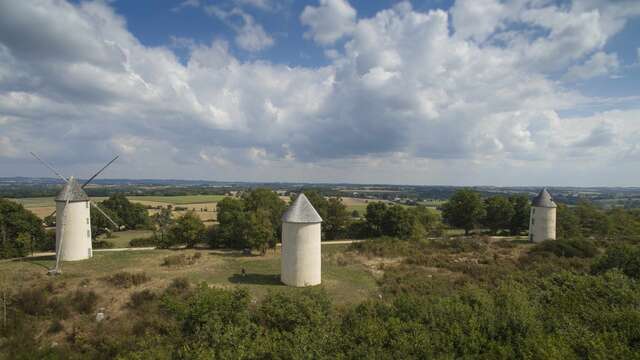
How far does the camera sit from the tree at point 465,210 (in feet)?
162

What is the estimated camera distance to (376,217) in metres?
45.9

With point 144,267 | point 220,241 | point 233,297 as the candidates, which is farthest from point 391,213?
point 233,297

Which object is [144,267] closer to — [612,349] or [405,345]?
[405,345]

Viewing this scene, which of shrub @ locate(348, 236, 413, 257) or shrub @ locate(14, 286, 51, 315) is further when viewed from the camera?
shrub @ locate(348, 236, 413, 257)

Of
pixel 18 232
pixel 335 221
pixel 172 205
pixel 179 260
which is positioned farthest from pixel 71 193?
pixel 172 205

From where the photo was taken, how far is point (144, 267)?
81.6 feet

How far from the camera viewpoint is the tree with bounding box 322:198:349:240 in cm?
4956

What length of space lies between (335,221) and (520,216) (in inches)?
1085

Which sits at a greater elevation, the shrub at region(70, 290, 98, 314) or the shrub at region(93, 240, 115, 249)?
the shrub at region(70, 290, 98, 314)

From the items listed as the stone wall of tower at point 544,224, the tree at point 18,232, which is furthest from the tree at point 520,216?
the tree at point 18,232

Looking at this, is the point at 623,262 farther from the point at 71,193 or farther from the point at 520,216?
the point at 71,193

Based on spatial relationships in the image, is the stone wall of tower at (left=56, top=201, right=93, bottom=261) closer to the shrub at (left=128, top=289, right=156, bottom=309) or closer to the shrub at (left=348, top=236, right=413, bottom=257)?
the shrub at (left=128, top=289, right=156, bottom=309)

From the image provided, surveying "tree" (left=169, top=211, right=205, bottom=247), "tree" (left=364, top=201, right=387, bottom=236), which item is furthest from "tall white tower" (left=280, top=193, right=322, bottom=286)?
"tree" (left=364, top=201, right=387, bottom=236)

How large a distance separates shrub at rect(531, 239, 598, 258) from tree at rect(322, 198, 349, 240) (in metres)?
24.4
